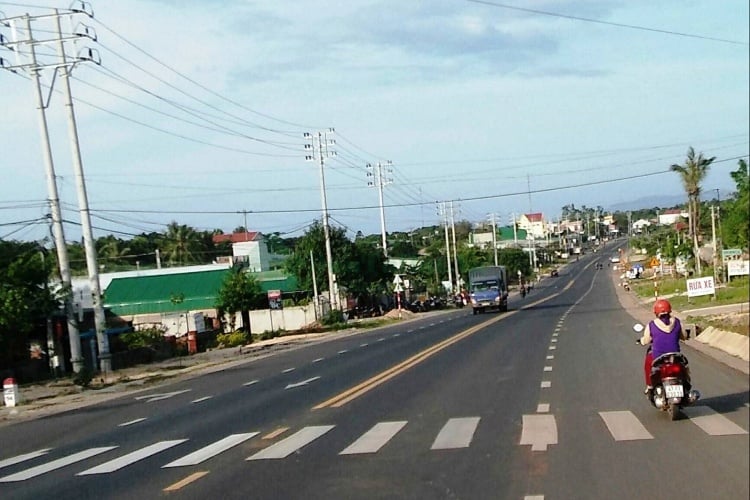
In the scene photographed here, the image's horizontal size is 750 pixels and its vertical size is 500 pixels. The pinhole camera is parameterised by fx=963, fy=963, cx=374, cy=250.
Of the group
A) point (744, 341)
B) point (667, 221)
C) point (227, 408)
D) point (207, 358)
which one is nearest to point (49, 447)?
point (227, 408)

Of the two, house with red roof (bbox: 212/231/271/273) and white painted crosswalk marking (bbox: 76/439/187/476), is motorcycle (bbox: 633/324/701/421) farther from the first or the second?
house with red roof (bbox: 212/231/271/273)

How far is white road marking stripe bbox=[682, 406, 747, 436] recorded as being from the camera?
9047 mm

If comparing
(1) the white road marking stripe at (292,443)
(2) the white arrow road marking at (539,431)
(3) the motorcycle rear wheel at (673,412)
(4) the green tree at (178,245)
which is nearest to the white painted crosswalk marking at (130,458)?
(1) the white road marking stripe at (292,443)

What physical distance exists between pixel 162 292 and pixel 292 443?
58.0 m

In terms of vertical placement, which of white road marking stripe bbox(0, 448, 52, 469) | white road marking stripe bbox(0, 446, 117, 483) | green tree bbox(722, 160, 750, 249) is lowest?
white road marking stripe bbox(0, 448, 52, 469)

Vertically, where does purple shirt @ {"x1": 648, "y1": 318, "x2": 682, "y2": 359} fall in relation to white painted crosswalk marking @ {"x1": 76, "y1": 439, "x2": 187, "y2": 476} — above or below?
above

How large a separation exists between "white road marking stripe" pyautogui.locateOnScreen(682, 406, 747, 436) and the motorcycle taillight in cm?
52

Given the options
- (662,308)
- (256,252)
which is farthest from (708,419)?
(256,252)

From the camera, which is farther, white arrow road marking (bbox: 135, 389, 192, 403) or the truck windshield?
the truck windshield

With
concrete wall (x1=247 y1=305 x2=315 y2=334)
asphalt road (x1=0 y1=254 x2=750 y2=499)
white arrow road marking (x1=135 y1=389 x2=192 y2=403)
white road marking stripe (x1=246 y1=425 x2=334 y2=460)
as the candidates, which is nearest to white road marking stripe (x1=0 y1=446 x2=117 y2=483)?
asphalt road (x1=0 y1=254 x2=750 y2=499)

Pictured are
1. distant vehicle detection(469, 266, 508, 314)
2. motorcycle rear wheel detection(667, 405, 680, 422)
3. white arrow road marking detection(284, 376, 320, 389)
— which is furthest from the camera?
distant vehicle detection(469, 266, 508, 314)

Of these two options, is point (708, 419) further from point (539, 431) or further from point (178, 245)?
point (178, 245)

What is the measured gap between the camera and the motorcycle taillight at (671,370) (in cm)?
1000

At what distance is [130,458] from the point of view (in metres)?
12.9
